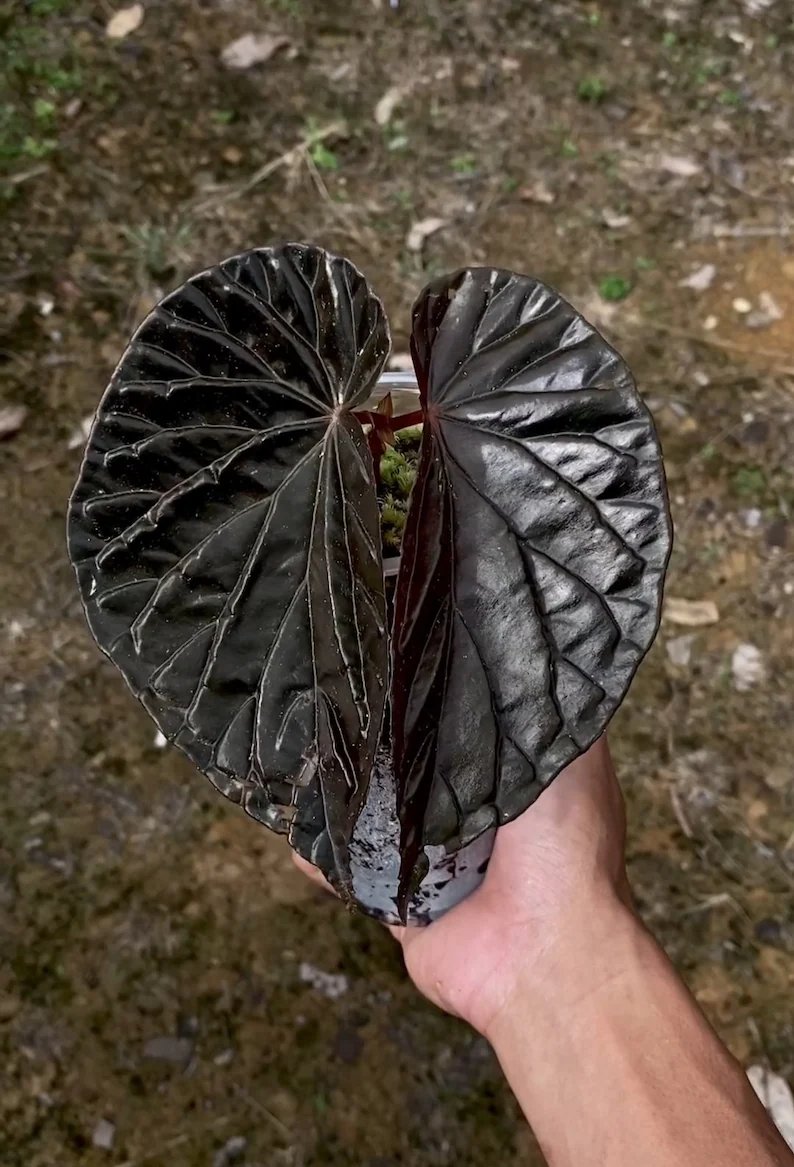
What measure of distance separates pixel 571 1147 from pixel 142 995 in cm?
68

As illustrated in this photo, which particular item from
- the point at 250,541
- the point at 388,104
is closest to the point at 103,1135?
the point at 250,541

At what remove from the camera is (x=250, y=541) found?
27.2 inches

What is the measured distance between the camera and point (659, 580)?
65cm

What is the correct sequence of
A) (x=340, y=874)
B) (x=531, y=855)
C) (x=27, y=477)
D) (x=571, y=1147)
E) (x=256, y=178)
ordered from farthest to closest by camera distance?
(x=256, y=178), (x=27, y=477), (x=531, y=855), (x=571, y=1147), (x=340, y=874)

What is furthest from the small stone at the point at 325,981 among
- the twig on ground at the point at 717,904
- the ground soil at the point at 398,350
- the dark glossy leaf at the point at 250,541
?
the dark glossy leaf at the point at 250,541

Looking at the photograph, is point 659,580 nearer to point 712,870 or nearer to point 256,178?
point 712,870

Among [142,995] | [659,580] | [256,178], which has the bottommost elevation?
[142,995]

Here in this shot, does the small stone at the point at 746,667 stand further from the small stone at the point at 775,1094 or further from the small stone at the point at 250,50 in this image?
the small stone at the point at 250,50

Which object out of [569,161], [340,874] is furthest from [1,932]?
[569,161]

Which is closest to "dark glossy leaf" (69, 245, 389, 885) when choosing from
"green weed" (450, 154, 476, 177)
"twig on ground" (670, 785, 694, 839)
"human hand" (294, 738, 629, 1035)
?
"human hand" (294, 738, 629, 1035)

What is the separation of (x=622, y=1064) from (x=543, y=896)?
175 mm

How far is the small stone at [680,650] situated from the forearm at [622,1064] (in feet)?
1.93

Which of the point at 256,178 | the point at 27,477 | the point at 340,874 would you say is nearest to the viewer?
the point at 340,874

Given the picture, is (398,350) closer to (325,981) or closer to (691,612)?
(691,612)
